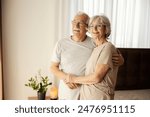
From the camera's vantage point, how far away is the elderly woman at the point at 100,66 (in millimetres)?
687

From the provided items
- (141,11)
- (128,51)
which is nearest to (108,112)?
(128,51)

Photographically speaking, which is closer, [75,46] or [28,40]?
[75,46]

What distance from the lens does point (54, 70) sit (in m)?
0.83

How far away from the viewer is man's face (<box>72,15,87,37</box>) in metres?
0.78

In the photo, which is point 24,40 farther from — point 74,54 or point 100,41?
point 100,41

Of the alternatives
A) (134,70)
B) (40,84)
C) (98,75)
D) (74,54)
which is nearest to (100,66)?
(98,75)

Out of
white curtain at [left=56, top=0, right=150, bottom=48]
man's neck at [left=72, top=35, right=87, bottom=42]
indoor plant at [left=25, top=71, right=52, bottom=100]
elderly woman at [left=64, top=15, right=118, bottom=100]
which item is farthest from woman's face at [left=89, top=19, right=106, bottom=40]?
white curtain at [left=56, top=0, right=150, bottom=48]

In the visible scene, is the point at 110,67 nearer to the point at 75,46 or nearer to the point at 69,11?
the point at 75,46

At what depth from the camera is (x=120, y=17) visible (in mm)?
1772

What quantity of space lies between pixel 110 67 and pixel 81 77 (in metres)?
0.11

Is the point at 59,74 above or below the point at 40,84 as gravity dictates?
above

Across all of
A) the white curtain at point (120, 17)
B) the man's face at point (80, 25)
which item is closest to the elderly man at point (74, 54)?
the man's face at point (80, 25)

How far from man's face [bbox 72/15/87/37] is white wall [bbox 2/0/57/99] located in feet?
3.14

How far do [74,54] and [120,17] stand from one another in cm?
110
